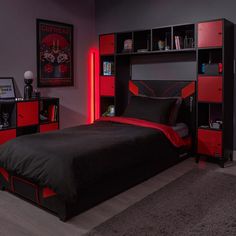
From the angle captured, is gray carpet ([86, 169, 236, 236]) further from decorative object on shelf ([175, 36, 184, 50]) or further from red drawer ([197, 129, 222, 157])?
decorative object on shelf ([175, 36, 184, 50])

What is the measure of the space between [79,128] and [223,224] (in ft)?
6.59

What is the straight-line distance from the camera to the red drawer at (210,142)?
13.3 feet

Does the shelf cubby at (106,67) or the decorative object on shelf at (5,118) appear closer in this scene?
the decorative object on shelf at (5,118)

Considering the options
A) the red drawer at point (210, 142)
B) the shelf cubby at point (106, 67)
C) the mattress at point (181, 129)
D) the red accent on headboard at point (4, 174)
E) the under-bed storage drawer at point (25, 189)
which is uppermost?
the shelf cubby at point (106, 67)

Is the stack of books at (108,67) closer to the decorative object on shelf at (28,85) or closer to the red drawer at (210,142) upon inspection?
the decorative object on shelf at (28,85)

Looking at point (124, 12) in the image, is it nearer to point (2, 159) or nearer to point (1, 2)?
point (1, 2)

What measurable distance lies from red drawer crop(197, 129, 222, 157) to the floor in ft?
3.67

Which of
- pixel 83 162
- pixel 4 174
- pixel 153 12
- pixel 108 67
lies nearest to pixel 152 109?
pixel 108 67

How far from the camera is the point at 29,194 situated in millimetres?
2861

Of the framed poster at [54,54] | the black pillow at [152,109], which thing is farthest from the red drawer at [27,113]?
the black pillow at [152,109]

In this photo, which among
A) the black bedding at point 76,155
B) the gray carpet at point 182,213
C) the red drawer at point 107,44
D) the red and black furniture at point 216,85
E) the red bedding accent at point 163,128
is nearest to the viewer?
the gray carpet at point 182,213

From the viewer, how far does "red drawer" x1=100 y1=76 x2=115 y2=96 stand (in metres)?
5.14

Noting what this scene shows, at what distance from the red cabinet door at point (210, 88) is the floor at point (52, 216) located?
142cm

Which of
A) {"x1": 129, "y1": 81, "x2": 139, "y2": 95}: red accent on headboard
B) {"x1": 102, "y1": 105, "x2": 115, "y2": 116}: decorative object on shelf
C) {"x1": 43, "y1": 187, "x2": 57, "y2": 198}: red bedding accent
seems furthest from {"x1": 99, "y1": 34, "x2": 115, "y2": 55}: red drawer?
{"x1": 43, "y1": 187, "x2": 57, "y2": 198}: red bedding accent
